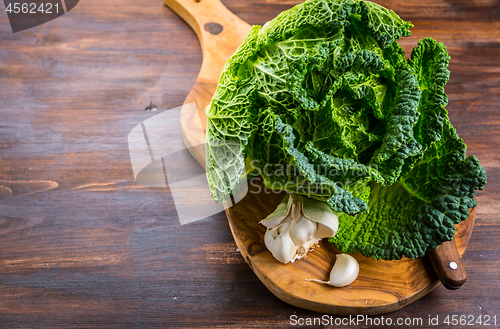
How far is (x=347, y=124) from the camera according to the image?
197 cm

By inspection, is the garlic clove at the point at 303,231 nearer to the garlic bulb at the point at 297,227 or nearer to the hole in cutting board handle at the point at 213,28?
the garlic bulb at the point at 297,227

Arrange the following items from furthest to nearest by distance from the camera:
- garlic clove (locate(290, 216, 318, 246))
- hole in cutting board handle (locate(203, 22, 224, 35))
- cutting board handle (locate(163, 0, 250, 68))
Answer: hole in cutting board handle (locate(203, 22, 224, 35)) → cutting board handle (locate(163, 0, 250, 68)) → garlic clove (locate(290, 216, 318, 246))

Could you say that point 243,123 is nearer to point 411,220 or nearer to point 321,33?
point 321,33

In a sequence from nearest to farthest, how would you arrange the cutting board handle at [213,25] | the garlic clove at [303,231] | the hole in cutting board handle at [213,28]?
1. the garlic clove at [303,231]
2. the cutting board handle at [213,25]
3. the hole in cutting board handle at [213,28]

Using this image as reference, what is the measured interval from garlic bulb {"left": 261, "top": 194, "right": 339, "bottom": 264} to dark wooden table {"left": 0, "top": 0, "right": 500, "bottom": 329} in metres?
0.30

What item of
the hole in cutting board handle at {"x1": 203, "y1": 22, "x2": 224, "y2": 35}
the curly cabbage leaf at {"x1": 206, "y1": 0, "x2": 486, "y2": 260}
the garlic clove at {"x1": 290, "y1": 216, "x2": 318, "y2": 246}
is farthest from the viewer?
the hole in cutting board handle at {"x1": 203, "y1": 22, "x2": 224, "y2": 35}

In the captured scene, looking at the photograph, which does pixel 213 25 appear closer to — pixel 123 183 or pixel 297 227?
pixel 123 183

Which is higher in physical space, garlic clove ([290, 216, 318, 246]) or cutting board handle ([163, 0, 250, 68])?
cutting board handle ([163, 0, 250, 68])

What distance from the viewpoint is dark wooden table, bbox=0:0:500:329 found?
212 cm

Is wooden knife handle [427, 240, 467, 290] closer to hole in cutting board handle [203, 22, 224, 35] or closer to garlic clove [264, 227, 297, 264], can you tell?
garlic clove [264, 227, 297, 264]

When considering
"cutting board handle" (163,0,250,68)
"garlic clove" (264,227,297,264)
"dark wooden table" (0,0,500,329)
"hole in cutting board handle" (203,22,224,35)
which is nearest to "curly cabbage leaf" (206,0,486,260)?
"garlic clove" (264,227,297,264)

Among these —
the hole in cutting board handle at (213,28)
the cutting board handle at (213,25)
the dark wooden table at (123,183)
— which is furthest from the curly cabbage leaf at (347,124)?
the hole in cutting board handle at (213,28)

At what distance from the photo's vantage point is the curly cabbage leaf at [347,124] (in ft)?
6.32

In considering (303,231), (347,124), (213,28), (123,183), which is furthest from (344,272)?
(213,28)
